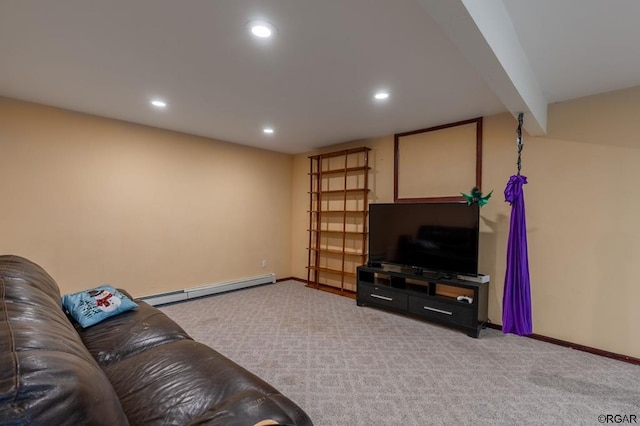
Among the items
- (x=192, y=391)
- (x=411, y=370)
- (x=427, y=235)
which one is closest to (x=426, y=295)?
(x=427, y=235)

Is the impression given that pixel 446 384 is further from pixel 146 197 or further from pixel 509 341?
pixel 146 197

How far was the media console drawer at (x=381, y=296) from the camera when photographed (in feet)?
12.2

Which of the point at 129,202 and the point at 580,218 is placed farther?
the point at 129,202

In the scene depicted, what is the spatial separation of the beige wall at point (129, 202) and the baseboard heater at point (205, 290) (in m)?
0.11

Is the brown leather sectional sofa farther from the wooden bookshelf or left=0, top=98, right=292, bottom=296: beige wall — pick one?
the wooden bookshelf

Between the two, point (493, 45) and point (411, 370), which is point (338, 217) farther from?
point (493, 45)

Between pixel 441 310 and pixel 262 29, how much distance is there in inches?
126

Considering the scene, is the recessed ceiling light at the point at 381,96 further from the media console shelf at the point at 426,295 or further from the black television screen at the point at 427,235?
the media console shelf at the point at 426,295

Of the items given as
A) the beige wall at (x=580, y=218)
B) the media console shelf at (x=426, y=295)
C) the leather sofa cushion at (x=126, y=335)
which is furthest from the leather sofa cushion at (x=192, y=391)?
the beige wall at (x=580, y=218)

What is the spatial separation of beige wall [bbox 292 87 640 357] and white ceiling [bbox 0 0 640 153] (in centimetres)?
29

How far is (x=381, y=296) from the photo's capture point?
12.8 feet

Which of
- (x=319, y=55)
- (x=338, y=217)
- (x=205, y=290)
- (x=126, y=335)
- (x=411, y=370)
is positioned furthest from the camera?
(x=338, y=217)

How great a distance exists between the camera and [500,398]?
210cm

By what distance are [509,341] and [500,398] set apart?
1159mm
